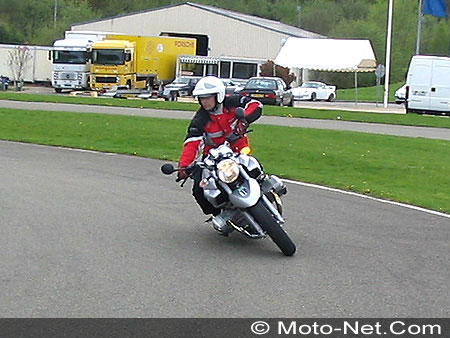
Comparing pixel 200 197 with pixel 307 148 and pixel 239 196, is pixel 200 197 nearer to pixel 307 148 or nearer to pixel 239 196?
pixel 239 196

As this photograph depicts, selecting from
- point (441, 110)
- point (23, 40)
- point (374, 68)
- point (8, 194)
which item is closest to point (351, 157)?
point (8, 194)

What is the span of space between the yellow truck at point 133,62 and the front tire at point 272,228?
42244 mm

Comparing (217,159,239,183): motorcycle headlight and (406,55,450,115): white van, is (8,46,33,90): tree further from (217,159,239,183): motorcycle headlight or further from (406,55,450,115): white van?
(217,159,239,183): motorcycle headlight

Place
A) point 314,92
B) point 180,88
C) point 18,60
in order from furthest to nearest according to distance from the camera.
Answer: point 18,60, point 314,92, point 180,88

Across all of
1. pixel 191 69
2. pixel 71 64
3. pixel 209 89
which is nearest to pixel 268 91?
pixel 71 64

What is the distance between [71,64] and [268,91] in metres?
16.3

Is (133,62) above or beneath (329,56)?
beneath

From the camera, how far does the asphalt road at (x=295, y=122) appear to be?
84.9ft

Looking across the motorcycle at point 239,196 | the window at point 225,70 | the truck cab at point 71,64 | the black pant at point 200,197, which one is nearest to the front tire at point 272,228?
the motorcycle at point 239,196

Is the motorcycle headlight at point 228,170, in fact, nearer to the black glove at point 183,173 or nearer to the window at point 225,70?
the black glove at point 183,173

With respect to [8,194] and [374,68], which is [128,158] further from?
[374,68]

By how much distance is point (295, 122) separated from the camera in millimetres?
27875
